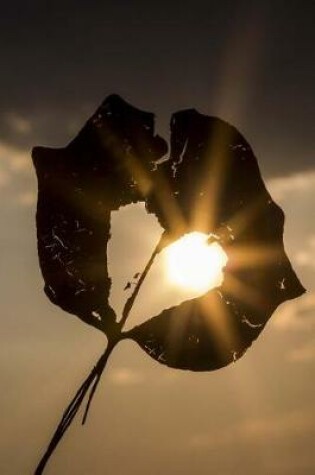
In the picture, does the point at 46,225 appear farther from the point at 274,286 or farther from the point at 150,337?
the point at 274,286

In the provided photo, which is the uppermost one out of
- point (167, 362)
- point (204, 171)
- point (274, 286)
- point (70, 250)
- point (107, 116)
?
point (107, 116)

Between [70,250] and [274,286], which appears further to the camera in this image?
[274,286]

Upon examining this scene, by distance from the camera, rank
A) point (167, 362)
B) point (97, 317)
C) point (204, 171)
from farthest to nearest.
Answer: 1. point (204, 171)
2. point (167, 362)
3. point (97, 317)

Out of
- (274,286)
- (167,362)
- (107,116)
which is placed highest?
(107,116)

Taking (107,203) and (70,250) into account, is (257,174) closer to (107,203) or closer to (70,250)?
(107,203)

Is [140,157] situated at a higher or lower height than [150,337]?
higher

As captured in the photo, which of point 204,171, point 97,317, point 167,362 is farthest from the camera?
point 204,171

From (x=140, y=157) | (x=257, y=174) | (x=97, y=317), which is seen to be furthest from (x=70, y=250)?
(x=257, y=174)

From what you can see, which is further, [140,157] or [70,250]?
[140,157]

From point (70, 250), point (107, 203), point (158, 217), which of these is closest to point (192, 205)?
point (158, 217)
